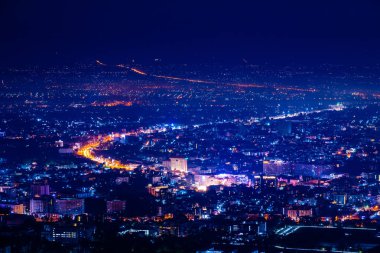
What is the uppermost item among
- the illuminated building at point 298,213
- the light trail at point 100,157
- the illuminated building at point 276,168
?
the light trail at point 100,157

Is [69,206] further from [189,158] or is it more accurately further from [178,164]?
[189,158]

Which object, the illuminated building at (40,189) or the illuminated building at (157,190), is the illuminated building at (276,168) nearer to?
the illuminated building at (157,190)

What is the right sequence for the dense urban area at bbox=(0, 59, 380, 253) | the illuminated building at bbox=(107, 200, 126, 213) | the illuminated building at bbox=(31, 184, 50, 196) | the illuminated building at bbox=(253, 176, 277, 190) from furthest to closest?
the illuminated building at bbox=(253, 176, 277, 190)
the illuminated building at bbox=(31, 184, 50, 196)
the illuminated building at bbox=(107, 200, 126, 213)
the dense urban area at bbox=(0, 59, 380, 253)

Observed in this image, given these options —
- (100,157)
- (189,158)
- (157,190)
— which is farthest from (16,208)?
(189,158)

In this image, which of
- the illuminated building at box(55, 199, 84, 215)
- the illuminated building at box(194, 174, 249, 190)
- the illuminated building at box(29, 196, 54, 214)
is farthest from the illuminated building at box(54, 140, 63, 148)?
the illuminated building at box(55, 199, 84, 215)

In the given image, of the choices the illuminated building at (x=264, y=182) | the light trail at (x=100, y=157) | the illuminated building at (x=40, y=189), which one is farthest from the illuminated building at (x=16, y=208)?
the light trail at (x=100, y=157)

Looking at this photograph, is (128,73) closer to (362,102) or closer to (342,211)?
(362,102)

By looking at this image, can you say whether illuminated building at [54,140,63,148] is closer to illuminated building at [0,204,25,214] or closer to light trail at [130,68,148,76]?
light trail at [130,68,148,76]

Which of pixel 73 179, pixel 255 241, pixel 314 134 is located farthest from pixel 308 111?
pixel 255 241
